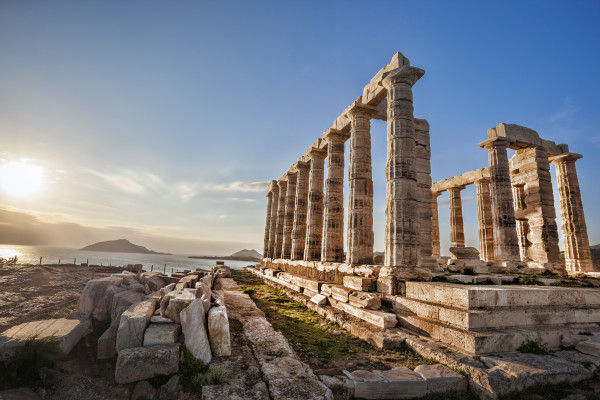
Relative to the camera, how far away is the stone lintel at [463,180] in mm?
22667

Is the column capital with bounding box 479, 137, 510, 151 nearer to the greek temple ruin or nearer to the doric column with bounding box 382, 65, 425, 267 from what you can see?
the greek temple ruin

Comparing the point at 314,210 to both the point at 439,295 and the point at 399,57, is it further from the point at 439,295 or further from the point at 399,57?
the point at 439,295

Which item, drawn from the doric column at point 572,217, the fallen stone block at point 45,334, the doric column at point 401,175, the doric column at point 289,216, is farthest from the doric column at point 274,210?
the fallen stone block at point 45,334

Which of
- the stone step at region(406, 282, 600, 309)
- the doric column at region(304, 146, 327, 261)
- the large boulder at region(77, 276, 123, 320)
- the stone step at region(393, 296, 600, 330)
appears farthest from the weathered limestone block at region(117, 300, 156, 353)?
the doric column at region(304, 146, 327, 261)

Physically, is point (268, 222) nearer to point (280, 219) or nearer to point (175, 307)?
point (280, 219)

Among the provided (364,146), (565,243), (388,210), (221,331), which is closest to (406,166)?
(388,210)

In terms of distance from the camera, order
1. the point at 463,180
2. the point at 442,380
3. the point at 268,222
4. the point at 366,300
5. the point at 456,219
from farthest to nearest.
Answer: the point at 268,222
the point at 456,219
the point at 463,180
the point at 366,300
the point at 442,380

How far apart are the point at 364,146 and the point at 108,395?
12934mm

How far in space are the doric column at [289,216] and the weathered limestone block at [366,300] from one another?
1545cm

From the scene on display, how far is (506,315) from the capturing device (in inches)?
243

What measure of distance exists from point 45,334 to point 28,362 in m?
0.69

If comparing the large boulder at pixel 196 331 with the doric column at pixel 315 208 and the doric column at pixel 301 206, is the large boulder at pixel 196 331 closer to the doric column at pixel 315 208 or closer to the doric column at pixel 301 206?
the doric column at pixel 315 208

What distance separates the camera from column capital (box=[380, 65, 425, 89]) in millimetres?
11328

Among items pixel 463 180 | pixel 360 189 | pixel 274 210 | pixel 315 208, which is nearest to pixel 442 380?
pixel 360 189
